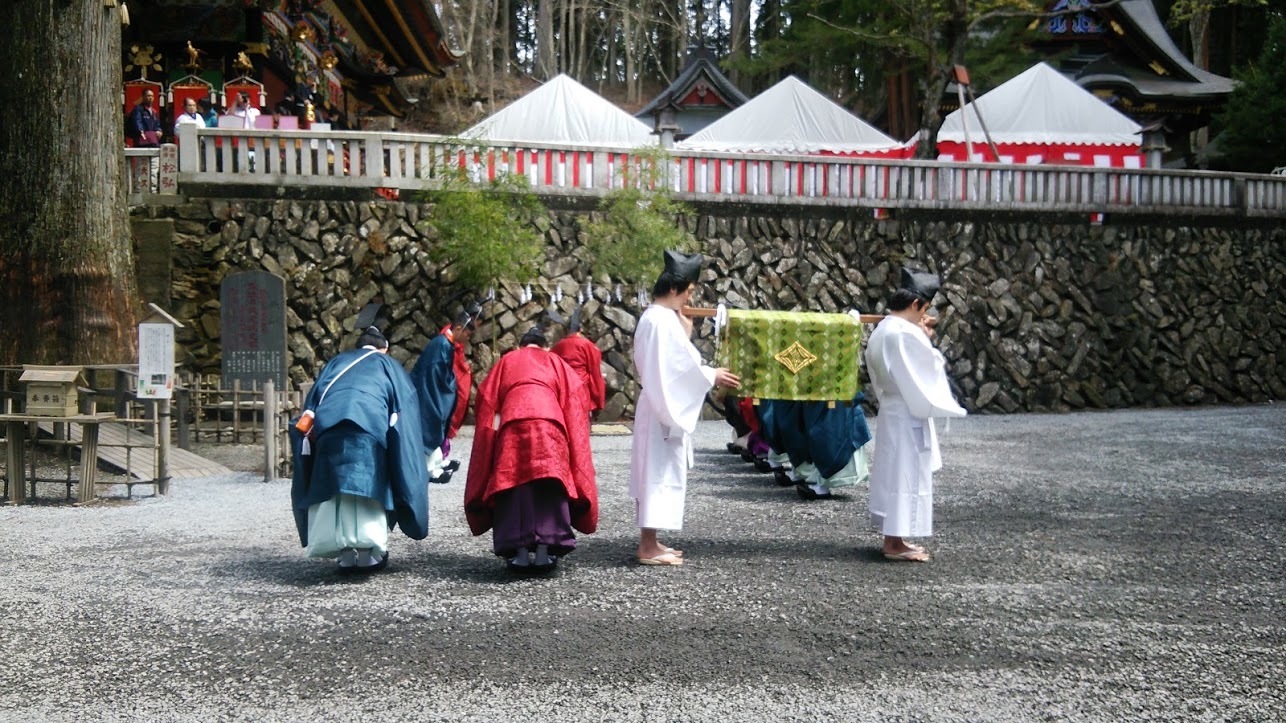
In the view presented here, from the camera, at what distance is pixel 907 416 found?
6.67 metres

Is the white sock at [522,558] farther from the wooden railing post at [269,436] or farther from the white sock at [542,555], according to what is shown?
the wooden railing post at [269,436]

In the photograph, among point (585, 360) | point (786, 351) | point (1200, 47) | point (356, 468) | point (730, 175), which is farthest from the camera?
point (1200, 47)

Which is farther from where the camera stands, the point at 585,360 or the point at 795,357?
the point at 585,360

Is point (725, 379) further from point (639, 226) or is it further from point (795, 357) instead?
point (639, 226)

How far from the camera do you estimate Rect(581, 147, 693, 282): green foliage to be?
53.0 feet

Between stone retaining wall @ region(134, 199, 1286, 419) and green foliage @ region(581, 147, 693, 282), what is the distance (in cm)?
46

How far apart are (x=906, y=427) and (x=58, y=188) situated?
858cm

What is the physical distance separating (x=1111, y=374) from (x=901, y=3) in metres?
8.65

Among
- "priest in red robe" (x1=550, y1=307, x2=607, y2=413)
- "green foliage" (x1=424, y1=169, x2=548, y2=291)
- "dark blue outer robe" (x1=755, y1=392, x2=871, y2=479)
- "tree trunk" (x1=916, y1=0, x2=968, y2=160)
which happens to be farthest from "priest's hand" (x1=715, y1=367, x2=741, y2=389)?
"tree trunk" (x1=916, y1=0, x2=968, y2=160)

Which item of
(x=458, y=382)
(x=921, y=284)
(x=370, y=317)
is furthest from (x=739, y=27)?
(x=370, y=317)

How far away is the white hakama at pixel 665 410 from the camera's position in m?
6.39

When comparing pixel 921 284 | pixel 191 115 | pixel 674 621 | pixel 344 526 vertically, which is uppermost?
pixel 191 115

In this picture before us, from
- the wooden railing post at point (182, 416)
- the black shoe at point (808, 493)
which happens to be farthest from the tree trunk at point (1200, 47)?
the wooden railing post at point (182, 416)

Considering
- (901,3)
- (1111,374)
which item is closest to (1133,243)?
(1111,374)
